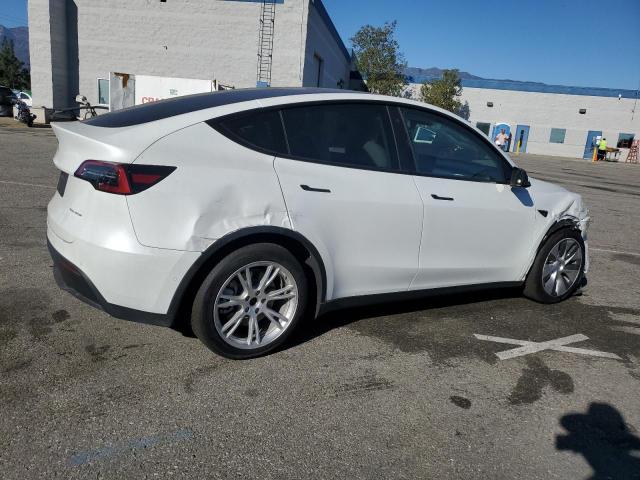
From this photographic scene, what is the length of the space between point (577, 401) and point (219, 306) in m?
2.21

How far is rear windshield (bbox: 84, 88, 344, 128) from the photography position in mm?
3195

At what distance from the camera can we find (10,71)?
56500 mm

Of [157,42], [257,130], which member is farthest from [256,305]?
[157,42]

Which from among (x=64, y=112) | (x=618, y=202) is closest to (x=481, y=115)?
(x=618, y=202)

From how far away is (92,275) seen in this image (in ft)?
9.61

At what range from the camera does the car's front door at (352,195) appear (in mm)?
3283

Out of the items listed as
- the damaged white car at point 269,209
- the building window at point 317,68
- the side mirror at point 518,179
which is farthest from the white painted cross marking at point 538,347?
the building window at point 317,68

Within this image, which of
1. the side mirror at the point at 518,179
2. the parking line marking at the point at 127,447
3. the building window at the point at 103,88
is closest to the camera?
the parking line marking at the point at 127,447

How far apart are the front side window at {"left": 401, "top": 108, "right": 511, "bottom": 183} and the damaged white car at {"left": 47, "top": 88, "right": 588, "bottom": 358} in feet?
0.04

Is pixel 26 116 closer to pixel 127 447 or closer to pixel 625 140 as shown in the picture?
pixel 127 447

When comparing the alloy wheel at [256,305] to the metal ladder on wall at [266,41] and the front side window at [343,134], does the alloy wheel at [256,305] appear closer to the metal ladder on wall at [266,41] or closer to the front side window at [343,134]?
the front side window at [343,134]

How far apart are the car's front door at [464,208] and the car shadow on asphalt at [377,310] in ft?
1.12

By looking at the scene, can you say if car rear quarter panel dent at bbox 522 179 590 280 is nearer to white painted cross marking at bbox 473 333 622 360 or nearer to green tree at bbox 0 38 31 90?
white painted cross marking at bbox 473 333 622 360

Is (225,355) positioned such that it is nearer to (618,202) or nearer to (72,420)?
(72,420)
